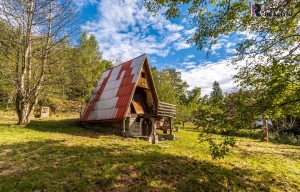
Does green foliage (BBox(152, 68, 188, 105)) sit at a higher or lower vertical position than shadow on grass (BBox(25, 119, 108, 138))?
higher

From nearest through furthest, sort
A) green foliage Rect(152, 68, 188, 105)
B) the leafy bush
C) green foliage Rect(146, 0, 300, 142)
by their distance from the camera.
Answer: green foliage Rect(146, 0, 300, 142) < the leafy bush < green foliage Rect(152, 68, 188, 105)

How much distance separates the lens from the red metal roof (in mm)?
16094

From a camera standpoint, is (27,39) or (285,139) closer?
(27,39)

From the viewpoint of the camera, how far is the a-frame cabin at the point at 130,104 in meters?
16.6

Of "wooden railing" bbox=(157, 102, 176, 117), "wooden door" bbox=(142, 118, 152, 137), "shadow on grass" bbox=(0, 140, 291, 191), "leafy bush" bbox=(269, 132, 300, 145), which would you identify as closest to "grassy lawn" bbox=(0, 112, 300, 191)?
"shadow on grass" bbox=(0, 140, 291, 191)

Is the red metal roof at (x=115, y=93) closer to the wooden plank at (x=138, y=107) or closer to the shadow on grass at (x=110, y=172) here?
the wooden plank at (x=138, y=107)

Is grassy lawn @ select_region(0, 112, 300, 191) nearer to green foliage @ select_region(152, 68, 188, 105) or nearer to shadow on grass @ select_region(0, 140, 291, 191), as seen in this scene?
shadow on grass @ select_region(0, 140, 291, 191)

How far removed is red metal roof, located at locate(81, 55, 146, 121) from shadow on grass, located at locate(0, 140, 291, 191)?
6.49 meters

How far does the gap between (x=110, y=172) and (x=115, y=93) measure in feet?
36.9

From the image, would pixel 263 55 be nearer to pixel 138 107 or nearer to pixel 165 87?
pixel 138 107

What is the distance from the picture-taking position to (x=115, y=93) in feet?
58.3

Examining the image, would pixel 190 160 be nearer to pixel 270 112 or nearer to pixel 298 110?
pixel 270 112

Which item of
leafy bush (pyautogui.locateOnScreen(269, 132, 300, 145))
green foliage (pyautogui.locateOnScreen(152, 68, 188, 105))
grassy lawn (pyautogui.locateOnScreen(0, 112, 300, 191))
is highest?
green foliage (pyautogui.locateOnScreen(152, 68, 188, 105))

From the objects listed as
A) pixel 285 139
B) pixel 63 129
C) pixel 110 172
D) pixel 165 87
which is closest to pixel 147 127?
pixel 63 129
